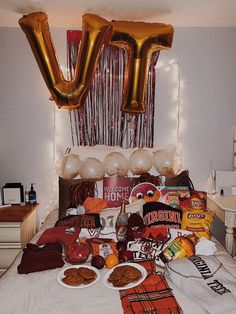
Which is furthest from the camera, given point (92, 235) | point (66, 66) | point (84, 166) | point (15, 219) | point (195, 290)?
point (66, 66)

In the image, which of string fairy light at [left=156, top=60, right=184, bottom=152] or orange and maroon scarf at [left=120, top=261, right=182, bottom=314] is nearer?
orange and maroon scarf at [left=120, top=261, right=182, bottom=314]

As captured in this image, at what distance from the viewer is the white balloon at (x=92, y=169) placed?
2.92 m

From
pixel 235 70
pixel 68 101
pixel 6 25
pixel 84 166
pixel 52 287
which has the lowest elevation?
pixel 52 287

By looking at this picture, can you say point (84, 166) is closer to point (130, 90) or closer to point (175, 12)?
point (130, 90)

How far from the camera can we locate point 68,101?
2.83 meters

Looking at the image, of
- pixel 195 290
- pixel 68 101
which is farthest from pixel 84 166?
pixel 195 290

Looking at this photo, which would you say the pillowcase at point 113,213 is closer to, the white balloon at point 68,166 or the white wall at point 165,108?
the white balloon at point 68,166

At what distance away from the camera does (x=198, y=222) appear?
2.30 metres

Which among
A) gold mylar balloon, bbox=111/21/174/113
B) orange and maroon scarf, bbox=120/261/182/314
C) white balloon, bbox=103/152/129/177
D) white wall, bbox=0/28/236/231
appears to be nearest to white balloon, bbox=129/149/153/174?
white balloon, bbox=103/152/129/177

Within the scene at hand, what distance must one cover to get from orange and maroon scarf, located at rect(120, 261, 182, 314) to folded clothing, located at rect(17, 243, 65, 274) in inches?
18.7

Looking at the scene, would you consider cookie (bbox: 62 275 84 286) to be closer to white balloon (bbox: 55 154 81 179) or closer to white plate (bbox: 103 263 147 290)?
white plate (bbox: 103 263 147 290)

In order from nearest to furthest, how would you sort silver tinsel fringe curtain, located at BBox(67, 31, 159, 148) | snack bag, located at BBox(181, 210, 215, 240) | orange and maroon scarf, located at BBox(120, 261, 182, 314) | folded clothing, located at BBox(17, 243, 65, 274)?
orange and maroon scarf, located at BBox(120, 261, 182, 314)
folded clothing, located at BBox(17, 243, 65, 274)
snack bag, located at BBox(181, 210, 215, 240)
silver tinsel fringe curtain, located at BBox(67, 31, 159, 148)

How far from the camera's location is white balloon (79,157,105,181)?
2920 millimetres

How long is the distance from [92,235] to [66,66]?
176 cm
